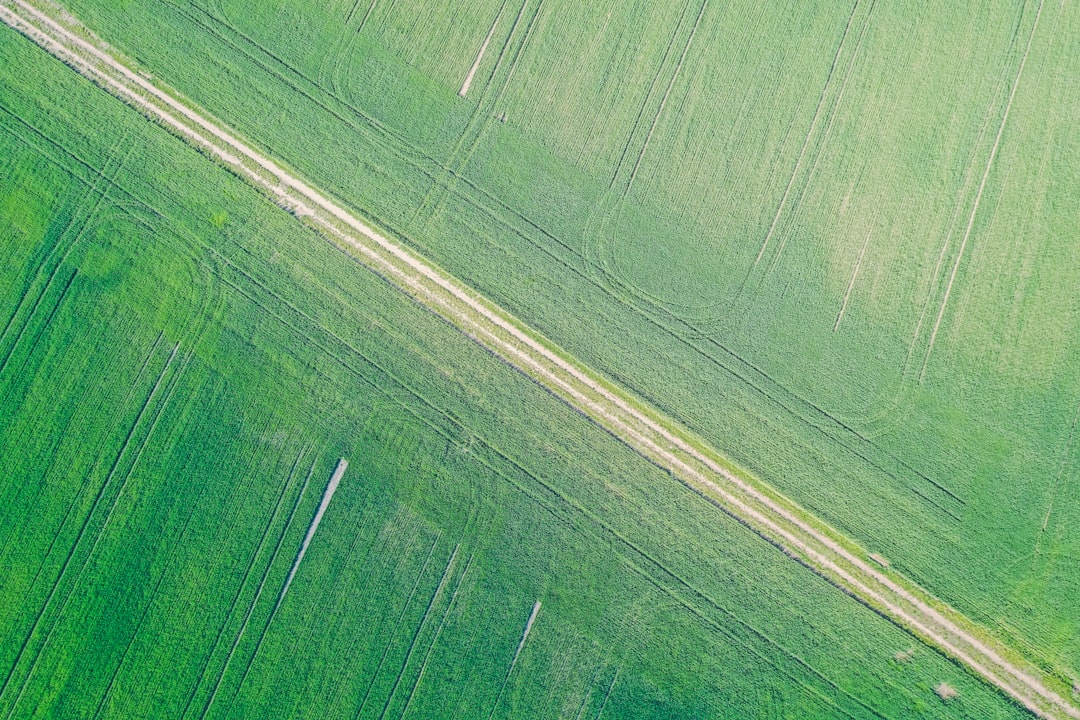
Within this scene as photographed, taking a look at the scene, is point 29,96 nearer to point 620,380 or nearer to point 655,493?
point 620,380

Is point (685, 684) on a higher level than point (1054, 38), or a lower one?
lower

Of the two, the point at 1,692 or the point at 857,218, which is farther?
the point at 857,218

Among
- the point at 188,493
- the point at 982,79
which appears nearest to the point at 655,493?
the point at 188,493

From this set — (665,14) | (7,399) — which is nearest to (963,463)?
(665,14)

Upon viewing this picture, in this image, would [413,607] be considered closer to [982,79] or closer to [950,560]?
[950,560]

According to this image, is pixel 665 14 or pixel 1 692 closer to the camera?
pixel 1 692

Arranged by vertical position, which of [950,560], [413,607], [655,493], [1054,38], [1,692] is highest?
[1054,38]
